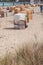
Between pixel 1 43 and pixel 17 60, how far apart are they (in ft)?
12.4

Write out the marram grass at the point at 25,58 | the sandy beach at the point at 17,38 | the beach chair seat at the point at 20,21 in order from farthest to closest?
the beach chair seat at the point at 20,21, the sandy beach at the point at 17,38, the marram grass at the point at 25,58

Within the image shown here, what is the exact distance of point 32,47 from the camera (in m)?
6.57

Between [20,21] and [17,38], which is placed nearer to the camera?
[17,38]

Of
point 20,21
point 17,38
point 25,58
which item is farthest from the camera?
point 20,21

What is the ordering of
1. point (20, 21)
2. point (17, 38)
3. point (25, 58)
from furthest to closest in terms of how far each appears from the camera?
point (20, 21) → point (17, 38) → point (25, 58)

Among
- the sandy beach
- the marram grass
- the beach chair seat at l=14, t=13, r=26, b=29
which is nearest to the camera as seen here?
the marram grass

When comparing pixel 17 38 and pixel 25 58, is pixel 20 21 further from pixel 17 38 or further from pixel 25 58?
pixel 25 58

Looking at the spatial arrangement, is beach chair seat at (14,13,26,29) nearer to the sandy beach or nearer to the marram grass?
the sandy beach

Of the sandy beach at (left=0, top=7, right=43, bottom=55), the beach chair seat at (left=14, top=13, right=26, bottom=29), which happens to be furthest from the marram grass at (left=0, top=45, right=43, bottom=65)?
the beach chair seat at (left=14, top=13, right=26, bottom=29)

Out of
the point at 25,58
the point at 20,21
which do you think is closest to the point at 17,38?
the point at 20,21

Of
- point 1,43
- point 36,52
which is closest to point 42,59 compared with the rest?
point 36,52

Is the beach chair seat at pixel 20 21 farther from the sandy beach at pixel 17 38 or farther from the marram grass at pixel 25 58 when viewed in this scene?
the marram grass at pixel 25 58

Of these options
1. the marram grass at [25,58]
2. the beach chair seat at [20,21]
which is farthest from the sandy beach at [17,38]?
Answer: the beach chair seat at [20,21]

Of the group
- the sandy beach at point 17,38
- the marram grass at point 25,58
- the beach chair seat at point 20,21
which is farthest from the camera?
the beach chair seat at point 20,21
